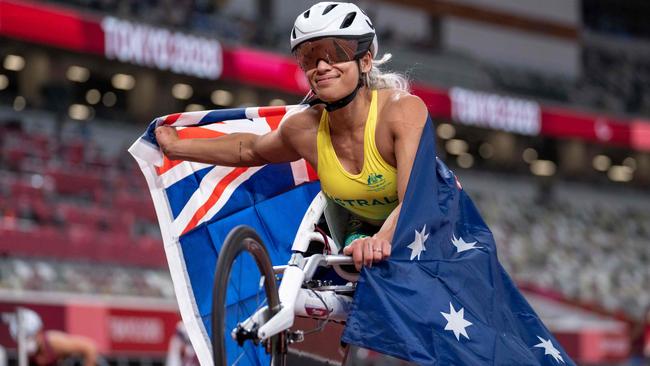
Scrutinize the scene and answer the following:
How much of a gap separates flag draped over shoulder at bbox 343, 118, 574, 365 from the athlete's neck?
29 cm

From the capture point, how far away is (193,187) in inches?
266

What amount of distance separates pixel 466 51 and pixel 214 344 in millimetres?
37452

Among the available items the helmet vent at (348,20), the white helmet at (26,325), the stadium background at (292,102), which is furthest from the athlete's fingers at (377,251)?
the white helmet at (26,325)

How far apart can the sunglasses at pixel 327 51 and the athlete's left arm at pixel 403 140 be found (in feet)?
1.02

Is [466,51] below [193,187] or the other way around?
below

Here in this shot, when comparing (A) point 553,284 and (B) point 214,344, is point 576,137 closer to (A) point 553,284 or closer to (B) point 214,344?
(A) point 553,284

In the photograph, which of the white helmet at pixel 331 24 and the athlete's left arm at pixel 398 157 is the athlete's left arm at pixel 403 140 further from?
the white helmet at pixel 331 24

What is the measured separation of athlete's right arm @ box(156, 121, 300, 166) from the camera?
599cm

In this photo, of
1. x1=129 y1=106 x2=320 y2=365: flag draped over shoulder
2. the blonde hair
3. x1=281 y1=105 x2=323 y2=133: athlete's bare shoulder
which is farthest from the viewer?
x1=129 y1=106 x2=320 y2=365: flag draped over shoulder

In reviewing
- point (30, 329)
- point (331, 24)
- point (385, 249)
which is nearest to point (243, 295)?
point (385, 249)

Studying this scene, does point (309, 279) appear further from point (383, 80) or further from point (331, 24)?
point (331, 24)

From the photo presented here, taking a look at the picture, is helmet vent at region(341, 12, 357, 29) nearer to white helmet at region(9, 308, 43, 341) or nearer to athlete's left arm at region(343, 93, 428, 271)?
athlete's left arm at region(343, 93, 428, 271)

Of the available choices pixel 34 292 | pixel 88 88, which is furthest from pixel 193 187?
pixel 88 88

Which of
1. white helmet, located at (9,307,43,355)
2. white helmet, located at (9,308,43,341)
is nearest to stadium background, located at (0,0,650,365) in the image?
white helmet, located at (9,308,43,341)
